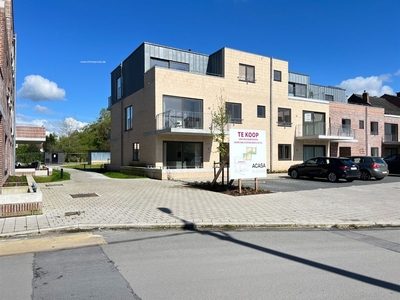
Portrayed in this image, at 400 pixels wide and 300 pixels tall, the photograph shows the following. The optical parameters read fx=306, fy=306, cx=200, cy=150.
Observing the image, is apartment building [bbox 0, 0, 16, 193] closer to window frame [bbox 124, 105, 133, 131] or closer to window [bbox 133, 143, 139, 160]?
window [bbox 133, 143, 139, 160]

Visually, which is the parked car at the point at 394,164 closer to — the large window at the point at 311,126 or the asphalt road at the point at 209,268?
the large window at the point at 311,126

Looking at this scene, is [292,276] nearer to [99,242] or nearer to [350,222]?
[99,242]

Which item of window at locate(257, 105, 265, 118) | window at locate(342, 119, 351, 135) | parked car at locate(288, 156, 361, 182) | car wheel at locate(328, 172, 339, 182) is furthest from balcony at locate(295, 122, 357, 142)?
car wheel at locate(328, 172, 339, 182)

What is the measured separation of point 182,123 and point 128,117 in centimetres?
815

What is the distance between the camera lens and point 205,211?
9078 mm

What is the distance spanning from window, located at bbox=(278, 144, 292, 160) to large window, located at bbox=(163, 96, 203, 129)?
8.93 metres

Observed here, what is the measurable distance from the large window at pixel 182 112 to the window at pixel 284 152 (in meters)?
8.93

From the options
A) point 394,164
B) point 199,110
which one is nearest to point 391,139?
point 394,164

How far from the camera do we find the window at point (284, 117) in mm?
27156

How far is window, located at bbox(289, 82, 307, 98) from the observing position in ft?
102

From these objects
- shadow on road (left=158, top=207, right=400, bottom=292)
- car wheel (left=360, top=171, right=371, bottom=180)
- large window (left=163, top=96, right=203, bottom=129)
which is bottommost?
shadow on road (left=158, top=207, right=400, bottom=292)

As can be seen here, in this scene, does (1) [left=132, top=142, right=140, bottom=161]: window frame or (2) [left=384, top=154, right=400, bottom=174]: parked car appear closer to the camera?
(2) [left=384, top=154, right=400, bottom=174]: parked car

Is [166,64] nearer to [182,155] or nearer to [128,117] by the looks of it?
[128,117]

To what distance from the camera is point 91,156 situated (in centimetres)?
4866
